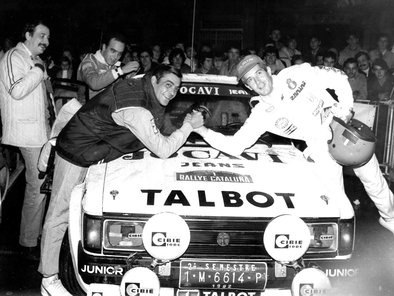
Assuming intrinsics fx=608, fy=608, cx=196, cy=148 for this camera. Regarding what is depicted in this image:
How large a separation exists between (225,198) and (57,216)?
60.5 inches

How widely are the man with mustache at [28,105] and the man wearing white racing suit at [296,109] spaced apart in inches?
67.1

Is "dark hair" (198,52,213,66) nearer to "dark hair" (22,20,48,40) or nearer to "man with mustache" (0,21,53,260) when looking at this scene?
"man with mustache" (0,21,53,260)

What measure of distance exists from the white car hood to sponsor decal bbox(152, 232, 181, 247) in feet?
0.90

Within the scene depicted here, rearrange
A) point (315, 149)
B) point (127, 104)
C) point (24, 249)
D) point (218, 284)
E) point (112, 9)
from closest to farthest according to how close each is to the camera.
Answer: point (218, 284) → point (127, 104) → point (315, 149) → point (24, 249) → point (112, 9)

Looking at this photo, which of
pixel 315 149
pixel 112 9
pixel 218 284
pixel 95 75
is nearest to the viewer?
pixel 218 284

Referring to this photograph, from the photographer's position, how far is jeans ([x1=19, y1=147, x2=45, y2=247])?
583cm

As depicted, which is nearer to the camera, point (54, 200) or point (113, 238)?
point (113, 238)

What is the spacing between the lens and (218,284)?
419cm

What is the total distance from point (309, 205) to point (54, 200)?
6.95ft

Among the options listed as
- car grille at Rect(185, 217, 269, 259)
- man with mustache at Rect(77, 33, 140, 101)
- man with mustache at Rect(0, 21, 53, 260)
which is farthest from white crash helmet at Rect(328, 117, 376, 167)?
man with mustache at Rect(0, 21, 53, 260)

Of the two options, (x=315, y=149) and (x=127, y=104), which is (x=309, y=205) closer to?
(x=315, y=149)

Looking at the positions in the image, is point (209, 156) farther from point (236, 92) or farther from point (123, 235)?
point (123, 235)

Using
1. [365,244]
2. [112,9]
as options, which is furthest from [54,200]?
[112,9]

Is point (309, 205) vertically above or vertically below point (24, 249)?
above
